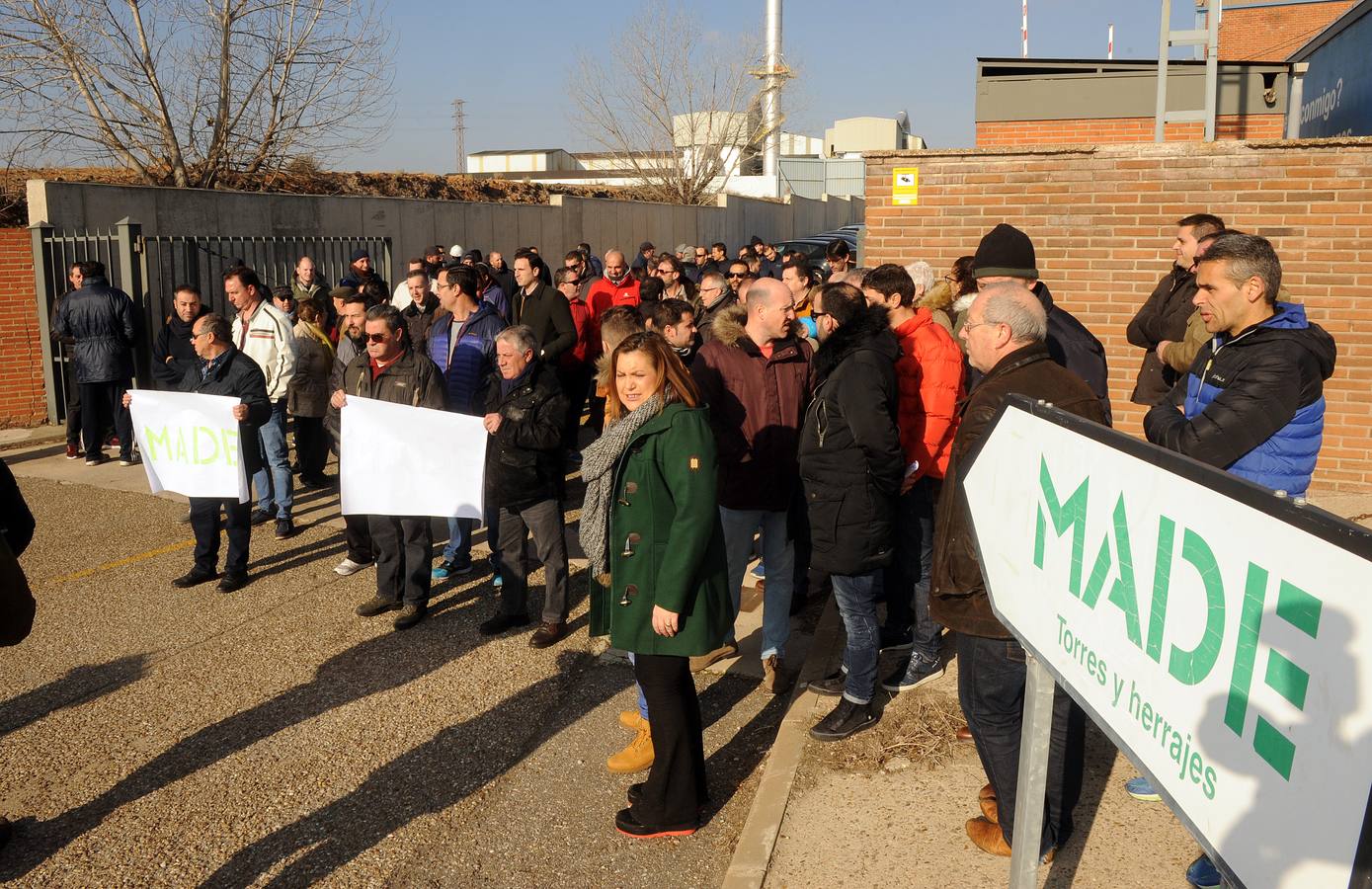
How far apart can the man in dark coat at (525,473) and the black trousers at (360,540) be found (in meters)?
1.44

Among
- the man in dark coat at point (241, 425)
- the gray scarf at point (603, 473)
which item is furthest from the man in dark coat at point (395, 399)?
the gray scarf at point (603, 473)

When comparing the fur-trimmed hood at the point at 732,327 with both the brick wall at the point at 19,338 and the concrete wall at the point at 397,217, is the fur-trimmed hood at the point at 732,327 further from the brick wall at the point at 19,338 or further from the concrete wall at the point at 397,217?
the brick wall at the point at 19,338

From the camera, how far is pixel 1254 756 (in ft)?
5.76

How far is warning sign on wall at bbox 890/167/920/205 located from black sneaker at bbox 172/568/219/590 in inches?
236

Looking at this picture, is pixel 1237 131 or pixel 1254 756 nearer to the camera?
pixel 1254 756

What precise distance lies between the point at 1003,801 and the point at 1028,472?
4.57ft

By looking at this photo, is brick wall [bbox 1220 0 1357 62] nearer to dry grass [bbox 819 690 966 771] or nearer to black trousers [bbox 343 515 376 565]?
black trousers [bbox 343 515 376 565]

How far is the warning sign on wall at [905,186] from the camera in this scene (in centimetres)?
912

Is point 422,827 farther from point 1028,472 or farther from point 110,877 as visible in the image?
point 1028,472

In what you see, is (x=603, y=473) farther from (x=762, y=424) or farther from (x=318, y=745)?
(x=318, y=745)

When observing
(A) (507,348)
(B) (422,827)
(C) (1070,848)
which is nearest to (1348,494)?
(C) (1070,848)

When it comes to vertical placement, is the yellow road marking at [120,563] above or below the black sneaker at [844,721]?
below

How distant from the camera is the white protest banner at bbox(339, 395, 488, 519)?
6.13m

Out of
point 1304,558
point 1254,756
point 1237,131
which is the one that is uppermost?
point 1237,131
